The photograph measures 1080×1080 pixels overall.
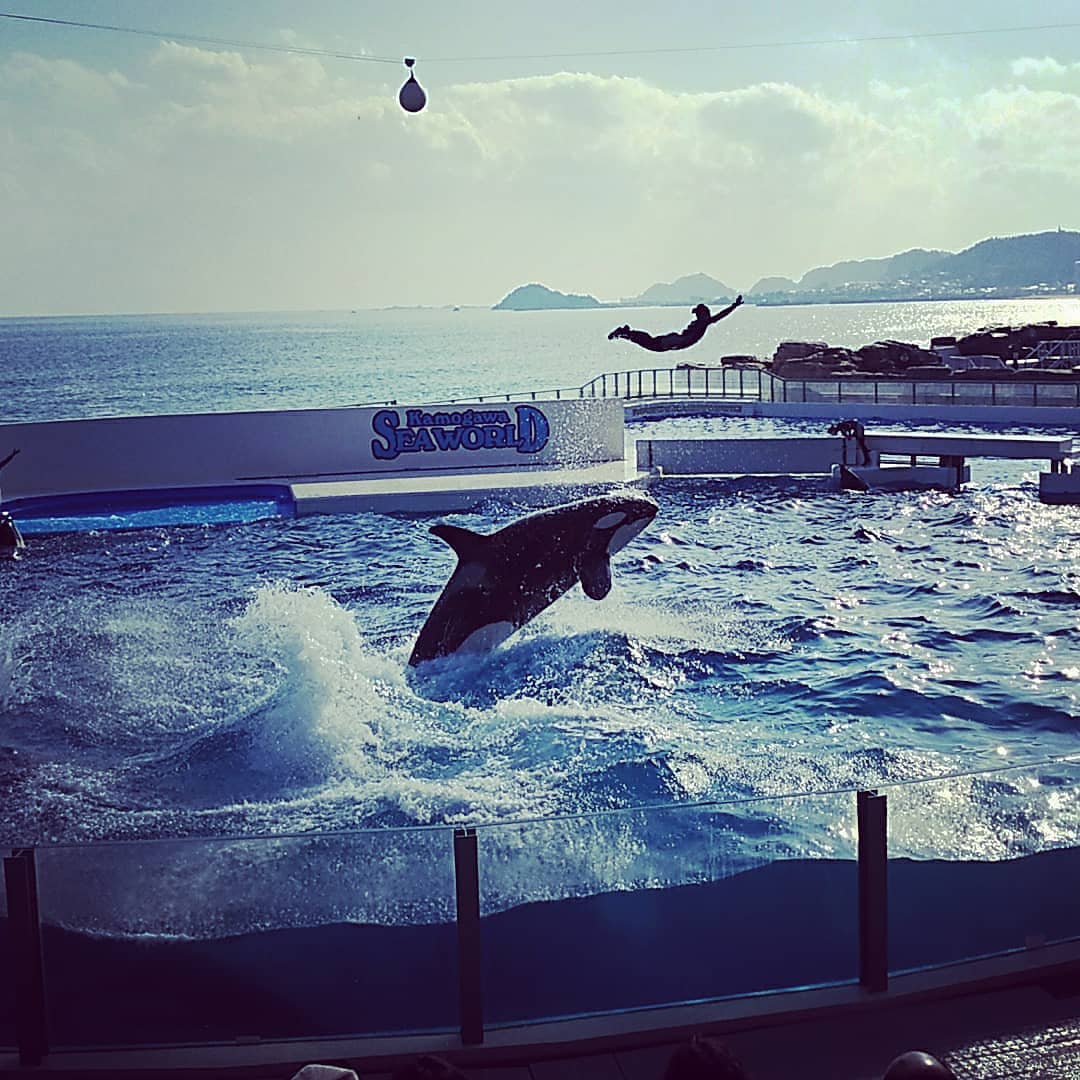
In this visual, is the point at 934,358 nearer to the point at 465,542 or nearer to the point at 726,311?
the point at 726,311

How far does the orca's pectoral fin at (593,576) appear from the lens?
9695 millimetres

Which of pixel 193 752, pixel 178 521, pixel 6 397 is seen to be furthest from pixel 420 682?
pixel 6 397

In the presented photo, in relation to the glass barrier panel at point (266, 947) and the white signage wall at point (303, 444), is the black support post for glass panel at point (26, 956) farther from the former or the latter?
the white signage wall at point (303, 444)

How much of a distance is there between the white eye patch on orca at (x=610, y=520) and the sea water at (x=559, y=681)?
1056 mm

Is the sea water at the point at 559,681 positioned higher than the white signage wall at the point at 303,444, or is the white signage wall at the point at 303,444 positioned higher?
the white signage wall at the point at 303,444

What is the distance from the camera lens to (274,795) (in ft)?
23.2

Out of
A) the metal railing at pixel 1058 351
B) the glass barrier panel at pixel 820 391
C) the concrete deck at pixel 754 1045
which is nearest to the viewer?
the concrete deck at pixel 754 1045

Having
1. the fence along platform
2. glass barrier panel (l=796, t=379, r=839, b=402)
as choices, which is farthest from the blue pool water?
glass barrier panel (l=796, t=379, r=839, b=402)

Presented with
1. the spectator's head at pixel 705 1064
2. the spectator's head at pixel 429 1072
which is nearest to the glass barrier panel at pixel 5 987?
→ the spectator's head at pixel 429 1072

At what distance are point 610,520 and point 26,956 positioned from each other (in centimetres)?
682

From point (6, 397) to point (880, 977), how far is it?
90.5 m

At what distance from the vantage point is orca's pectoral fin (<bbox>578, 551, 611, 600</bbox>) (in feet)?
31.8

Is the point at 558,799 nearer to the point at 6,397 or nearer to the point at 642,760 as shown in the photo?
the point at 642,760

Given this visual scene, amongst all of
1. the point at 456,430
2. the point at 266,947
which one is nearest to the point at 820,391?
the point at 456,430
